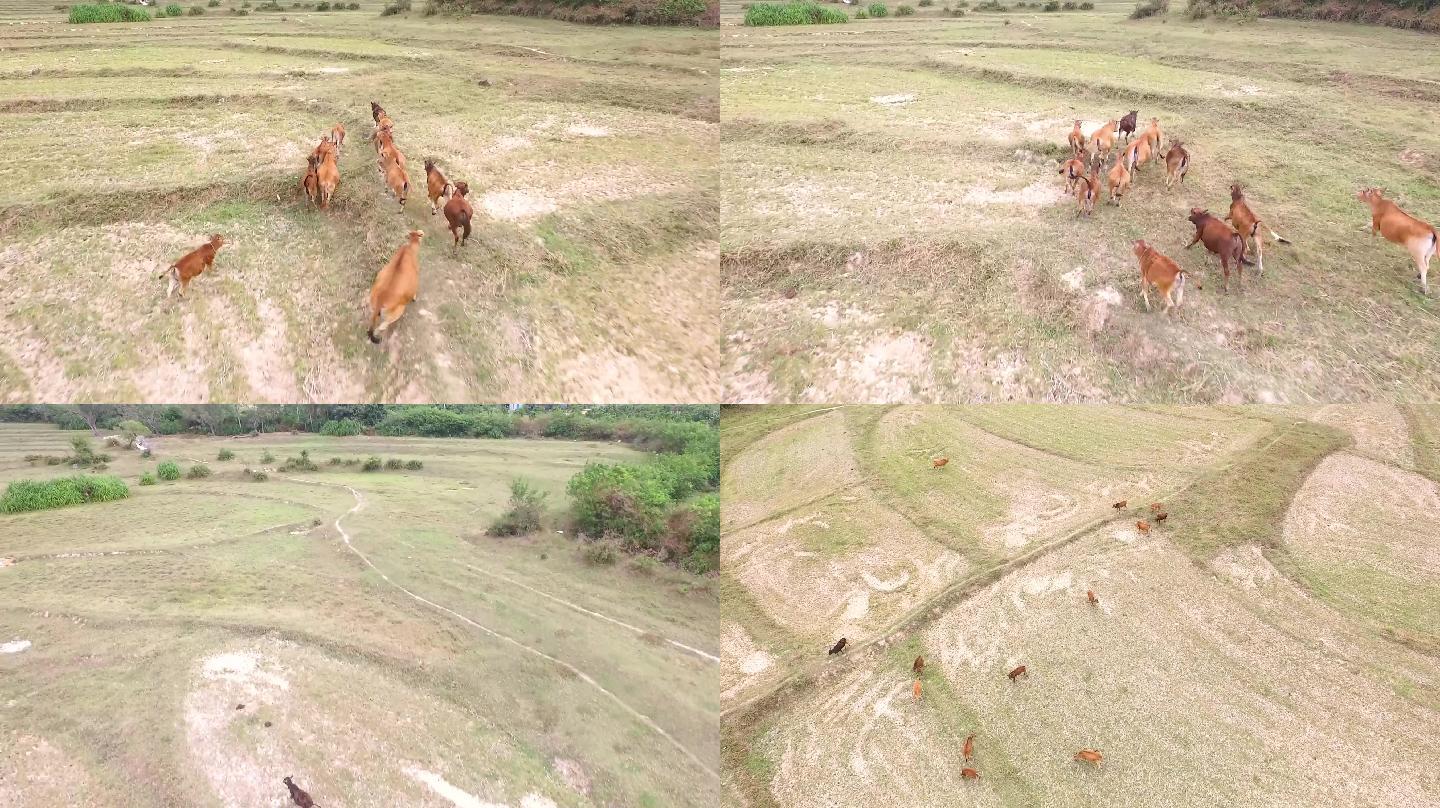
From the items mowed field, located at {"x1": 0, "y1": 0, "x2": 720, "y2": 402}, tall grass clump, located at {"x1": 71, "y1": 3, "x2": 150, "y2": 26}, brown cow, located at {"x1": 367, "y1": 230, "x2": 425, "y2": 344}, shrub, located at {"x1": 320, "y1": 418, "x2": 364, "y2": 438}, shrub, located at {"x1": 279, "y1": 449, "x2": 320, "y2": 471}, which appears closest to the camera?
brown cow, located at {"x1": 367, "y1": 230, "x2": 425, "y2": 344}

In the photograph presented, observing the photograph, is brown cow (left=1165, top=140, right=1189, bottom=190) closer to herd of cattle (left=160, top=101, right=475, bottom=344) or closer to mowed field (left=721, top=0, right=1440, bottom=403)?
mowed field (left=721, top=0, right=1440, bottom=403)

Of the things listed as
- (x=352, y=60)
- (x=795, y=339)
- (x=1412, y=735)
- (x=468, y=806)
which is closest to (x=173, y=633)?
(x=468, y=806)

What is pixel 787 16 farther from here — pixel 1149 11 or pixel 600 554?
pixel 600 554

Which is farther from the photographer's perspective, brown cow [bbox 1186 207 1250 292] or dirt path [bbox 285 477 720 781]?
brown cow [bbox 1186 207 1250 292]

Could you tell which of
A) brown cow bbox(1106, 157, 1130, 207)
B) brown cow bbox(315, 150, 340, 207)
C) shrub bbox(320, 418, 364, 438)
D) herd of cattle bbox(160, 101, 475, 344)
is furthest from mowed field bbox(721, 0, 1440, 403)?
shrub bbox(320, 418, 364, 438)

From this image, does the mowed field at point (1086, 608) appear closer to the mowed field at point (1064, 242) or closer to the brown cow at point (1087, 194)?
the mowed field at point (1064, 242)

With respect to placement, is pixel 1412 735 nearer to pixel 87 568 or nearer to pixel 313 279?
pixel 313 279
